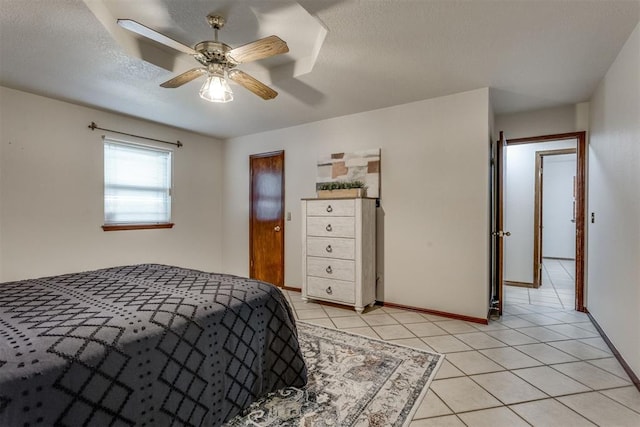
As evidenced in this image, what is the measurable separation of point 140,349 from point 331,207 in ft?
8.17

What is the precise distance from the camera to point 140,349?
46.1 inches

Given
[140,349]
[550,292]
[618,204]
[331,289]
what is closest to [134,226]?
[331,289]

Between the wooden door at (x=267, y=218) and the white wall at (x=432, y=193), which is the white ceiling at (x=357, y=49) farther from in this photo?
the wooden door at (x=267, y=218)

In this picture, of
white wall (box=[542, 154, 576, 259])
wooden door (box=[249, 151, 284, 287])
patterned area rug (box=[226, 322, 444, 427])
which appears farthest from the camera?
white wall (box=[542, 154, 576, 259])

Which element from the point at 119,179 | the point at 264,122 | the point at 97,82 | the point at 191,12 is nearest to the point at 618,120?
the point at 191,12

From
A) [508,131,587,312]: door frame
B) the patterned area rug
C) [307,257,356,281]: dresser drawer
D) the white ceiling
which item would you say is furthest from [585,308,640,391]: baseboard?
the white ceiling

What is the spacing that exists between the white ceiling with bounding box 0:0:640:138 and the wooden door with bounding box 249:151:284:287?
122 cm

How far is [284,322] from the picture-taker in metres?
1.85

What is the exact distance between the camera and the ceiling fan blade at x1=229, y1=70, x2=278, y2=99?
2.23m

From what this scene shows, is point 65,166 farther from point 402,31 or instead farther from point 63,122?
point 402,31

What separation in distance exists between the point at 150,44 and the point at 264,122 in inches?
71.5

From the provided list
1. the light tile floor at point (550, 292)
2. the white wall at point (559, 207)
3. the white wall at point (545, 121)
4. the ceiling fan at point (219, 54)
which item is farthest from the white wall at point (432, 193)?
the white wall at point (559, 207)

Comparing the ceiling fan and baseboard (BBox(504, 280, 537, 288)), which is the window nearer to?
the ceiling fan

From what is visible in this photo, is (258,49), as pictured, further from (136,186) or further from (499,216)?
(136,186)
